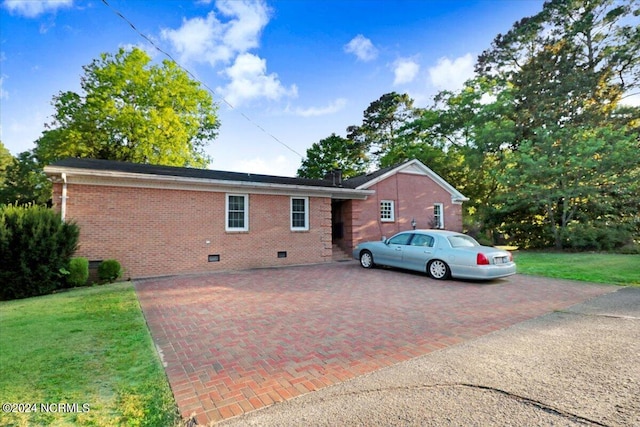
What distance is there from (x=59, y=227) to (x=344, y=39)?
478 inches

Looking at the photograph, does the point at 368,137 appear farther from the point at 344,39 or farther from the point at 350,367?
the point at 350,367

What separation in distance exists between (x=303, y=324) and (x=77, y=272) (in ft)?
23.8

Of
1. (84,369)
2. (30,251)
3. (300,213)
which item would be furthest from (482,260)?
(30,251)

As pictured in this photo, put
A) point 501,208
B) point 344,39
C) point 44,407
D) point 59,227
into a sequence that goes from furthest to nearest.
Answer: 1. point 501,208
2. point 344,39
3. point 59,227
4. point 44,407

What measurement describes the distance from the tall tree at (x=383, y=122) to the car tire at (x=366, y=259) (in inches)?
870

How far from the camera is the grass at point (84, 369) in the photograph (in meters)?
2.35

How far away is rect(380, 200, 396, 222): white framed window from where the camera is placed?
15.9 meters

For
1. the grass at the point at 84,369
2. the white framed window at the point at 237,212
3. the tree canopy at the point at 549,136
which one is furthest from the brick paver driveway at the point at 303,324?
the tree canopy at the point at 549,136

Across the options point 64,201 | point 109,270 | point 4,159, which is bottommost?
point 109,270

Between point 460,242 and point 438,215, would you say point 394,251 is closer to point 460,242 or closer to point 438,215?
point 460,242

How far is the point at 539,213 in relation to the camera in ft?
64.4

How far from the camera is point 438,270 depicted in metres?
8.52

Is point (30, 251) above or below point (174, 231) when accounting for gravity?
below

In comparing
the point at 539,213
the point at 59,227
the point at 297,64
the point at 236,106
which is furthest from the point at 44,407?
the point at 539,213
